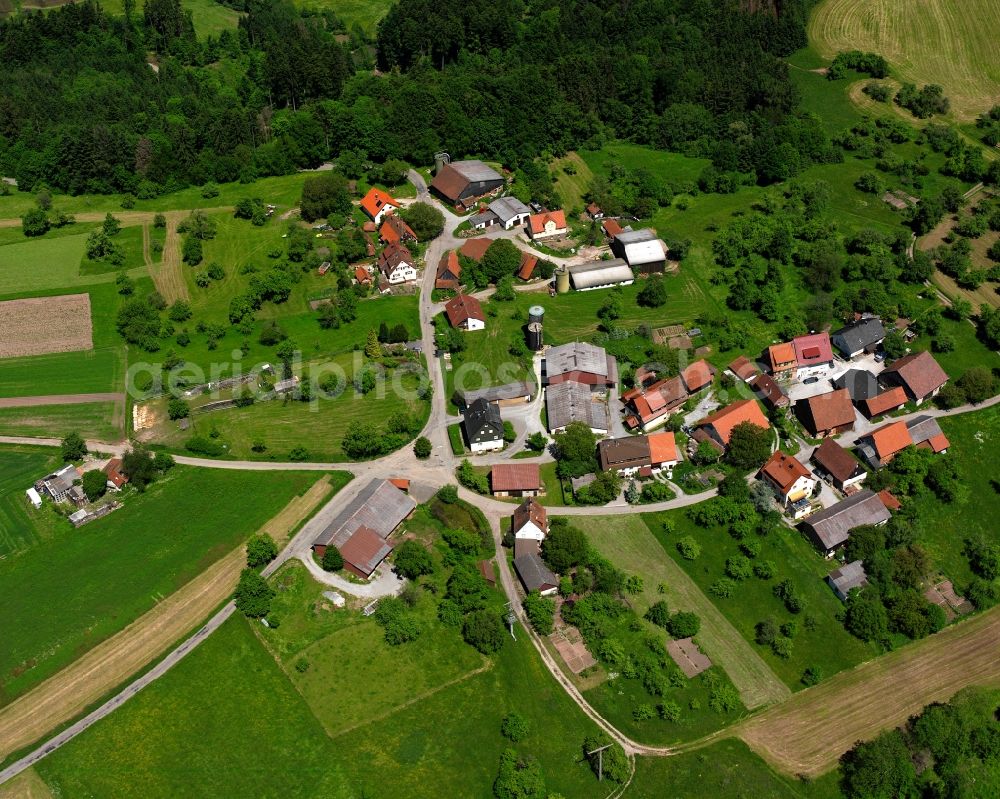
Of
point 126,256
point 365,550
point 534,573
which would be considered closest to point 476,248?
point 126,256

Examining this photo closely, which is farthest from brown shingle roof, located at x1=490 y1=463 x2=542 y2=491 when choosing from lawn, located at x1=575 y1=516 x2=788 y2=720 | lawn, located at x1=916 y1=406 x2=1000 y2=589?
lawn, located at x1=916 y1=406 x2=1000 y2=589

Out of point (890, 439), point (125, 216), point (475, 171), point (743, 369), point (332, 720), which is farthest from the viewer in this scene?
point (475, 171)

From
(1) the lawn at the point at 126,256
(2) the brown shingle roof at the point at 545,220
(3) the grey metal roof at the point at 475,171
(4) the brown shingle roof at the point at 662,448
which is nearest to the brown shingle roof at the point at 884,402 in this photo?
(4) the brown shingle roof at the point at 662,448

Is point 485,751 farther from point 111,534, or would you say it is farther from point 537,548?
point 111,534

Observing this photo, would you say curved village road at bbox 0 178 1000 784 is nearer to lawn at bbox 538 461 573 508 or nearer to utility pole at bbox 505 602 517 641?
utility pole at bbox 505 602 517 641

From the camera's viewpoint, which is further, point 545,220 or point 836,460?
point 545,220

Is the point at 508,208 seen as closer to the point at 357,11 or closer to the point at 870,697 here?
the point at 870,697
